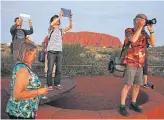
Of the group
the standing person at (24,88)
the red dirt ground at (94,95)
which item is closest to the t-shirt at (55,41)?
the red dirt ground at (94,95)

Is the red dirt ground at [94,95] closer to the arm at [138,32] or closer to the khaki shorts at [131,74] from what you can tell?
the khaki shorts at [131,74]

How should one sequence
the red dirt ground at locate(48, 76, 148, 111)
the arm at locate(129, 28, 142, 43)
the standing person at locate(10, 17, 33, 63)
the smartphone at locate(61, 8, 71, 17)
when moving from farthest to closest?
the red dirt ground at locate(48, 76, 148, 111) → the standing person at locate(10, 17, 33, 63) → the smartphone at locate(61, 8, 71, 17) → the arm at locate(129, 28, 142, 43)

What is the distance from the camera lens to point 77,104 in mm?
6797

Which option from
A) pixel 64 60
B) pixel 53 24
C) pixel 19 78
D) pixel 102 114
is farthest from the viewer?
pixel 64 60

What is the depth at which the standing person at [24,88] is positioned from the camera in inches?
121

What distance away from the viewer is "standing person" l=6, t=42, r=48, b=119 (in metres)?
3.07

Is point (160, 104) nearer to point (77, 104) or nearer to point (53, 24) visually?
point (77, 104)

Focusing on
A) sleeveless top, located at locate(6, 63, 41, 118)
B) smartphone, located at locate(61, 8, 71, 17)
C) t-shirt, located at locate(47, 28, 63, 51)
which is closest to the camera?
sleeveless top, located at locate(6, 63, 41, 118)

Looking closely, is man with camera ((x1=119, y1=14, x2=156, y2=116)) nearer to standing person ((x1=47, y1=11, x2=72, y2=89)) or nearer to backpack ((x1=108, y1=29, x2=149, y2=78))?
backpack ((x1=108, y1=29, x2=149, y2=78))

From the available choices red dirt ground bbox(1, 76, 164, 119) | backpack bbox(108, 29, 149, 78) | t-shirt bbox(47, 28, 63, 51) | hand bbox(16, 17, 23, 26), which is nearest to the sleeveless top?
red dirt ground bbox(1, 76, 164, 119)

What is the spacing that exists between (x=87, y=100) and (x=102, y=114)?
238 cm

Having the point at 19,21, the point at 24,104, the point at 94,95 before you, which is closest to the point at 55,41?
the point at 19,21

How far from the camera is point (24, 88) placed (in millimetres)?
3092

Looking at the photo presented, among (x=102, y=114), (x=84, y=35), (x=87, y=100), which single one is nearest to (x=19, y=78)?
(x=102, y=114)
